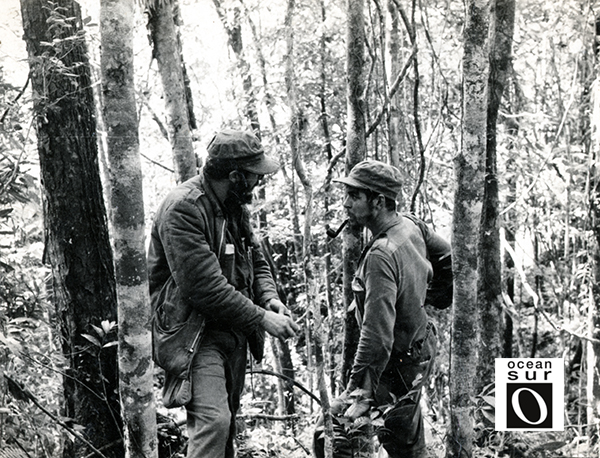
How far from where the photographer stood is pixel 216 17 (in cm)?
1287

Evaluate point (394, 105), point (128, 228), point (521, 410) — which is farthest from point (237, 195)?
point (394, 105)

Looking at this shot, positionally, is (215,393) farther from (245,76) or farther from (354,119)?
(245,76)

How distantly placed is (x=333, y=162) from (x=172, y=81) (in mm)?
1629

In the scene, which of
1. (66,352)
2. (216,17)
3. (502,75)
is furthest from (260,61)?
(66,352)

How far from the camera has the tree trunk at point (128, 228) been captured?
141 inches

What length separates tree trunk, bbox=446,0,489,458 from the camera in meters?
4.01

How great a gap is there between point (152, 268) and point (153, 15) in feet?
7.94

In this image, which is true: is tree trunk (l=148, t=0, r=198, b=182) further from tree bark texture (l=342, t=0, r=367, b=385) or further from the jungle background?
tree bark texture (l=342, t=0, r=367, b=385)

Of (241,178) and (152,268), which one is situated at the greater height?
(241,178)

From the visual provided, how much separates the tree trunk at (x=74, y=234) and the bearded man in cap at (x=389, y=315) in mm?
2001

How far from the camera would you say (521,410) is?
425 cm

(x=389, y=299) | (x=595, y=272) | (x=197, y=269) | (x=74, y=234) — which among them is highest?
(x=74, y=234)

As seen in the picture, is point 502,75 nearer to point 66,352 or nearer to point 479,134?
point 479,134

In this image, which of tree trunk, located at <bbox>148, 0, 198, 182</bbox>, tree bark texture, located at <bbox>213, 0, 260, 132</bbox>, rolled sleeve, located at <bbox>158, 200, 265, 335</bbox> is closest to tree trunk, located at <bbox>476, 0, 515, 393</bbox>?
tree trunk, located at <bbox>148, 0, 198, 182</bbox>
